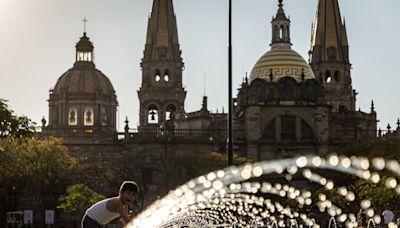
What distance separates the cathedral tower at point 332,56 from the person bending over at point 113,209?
Answer: 96.4 metres

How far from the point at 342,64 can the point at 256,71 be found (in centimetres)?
1579

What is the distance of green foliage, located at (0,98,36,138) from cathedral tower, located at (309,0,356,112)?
255ft

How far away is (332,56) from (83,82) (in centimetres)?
3205

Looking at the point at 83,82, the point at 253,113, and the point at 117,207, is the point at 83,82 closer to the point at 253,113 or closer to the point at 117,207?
the point at 253,113

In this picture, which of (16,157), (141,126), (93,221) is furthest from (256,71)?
(93,221)

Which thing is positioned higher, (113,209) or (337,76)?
(337,76)

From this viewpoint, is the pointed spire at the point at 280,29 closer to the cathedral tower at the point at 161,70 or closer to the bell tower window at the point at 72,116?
the cathedral tower at the point at 161,70

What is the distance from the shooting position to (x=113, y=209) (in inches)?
532

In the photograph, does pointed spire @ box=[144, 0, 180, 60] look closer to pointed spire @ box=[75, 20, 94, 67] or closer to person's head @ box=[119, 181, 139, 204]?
pointed spire @ box=[75, 20, 94, 67]

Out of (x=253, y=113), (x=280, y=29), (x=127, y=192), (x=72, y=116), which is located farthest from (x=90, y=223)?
(x=72, y=116)

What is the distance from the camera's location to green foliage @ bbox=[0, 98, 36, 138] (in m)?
33.6

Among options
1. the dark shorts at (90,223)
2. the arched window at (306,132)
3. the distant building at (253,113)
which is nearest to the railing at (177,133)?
the distant building at (253,113)

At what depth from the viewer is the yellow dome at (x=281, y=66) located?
97312 millimetres

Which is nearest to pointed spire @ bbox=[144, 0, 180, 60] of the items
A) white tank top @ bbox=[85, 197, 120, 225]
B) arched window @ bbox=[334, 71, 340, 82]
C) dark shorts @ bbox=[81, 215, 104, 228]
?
arched window @ bbox=[334, 71, 340, 82]
